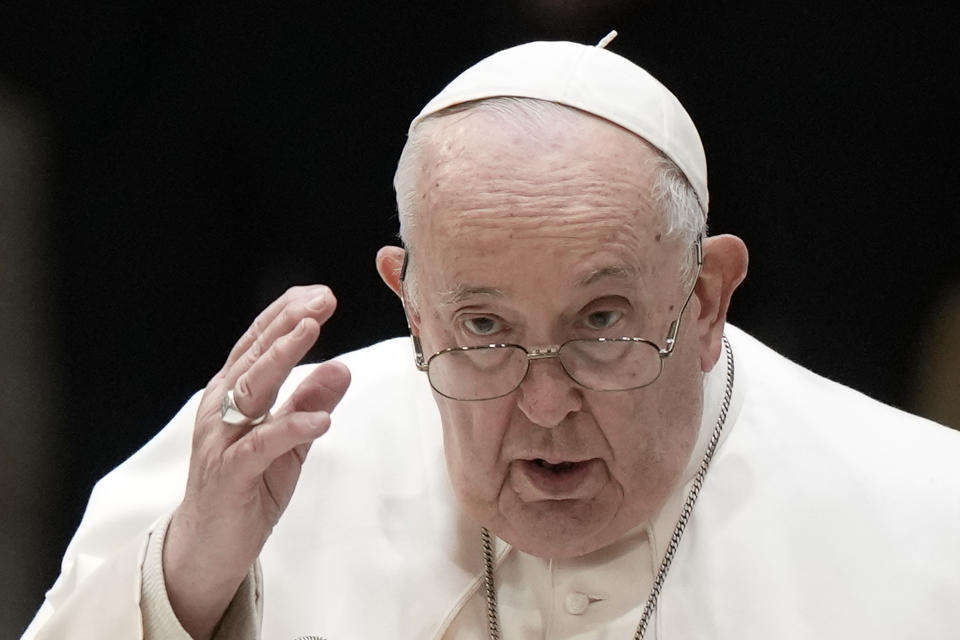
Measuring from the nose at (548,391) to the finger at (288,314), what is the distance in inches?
15.2

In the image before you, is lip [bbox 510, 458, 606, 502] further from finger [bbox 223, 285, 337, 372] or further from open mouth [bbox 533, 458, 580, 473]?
finger [bbox 223, 285, 337, 372]

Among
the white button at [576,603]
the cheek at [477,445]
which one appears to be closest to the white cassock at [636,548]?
the white button at [576,603]

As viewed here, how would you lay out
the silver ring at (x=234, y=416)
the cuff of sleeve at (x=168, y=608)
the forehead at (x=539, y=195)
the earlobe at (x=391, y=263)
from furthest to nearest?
the earlobe at (x=391, y=263)
the cuff of sleeve at (x=168, y=608)
the silver ring at (x=234, y=416)
the forehead at (x=539, y=195)

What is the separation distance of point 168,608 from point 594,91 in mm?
1301

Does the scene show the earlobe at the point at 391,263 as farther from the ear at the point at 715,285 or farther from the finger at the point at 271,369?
the ear at the point at 715,285

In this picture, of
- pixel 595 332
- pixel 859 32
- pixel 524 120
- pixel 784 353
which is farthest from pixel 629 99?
Answer: pixel 784 353

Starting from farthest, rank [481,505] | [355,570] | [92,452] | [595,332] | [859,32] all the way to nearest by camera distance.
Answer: [92,452] < [859,32] < [355,570] < [481,505] < [595,332]

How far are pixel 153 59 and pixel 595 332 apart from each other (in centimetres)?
175

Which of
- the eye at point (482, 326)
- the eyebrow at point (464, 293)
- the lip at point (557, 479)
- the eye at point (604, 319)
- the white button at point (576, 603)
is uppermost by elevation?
the eyebrow at point (464, 293)

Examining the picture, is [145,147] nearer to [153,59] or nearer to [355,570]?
[153,59]

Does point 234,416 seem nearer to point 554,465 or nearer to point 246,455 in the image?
point 246,455

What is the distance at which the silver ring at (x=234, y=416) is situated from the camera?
8.91 feet

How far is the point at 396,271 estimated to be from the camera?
309cm

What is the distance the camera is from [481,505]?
2.88m
